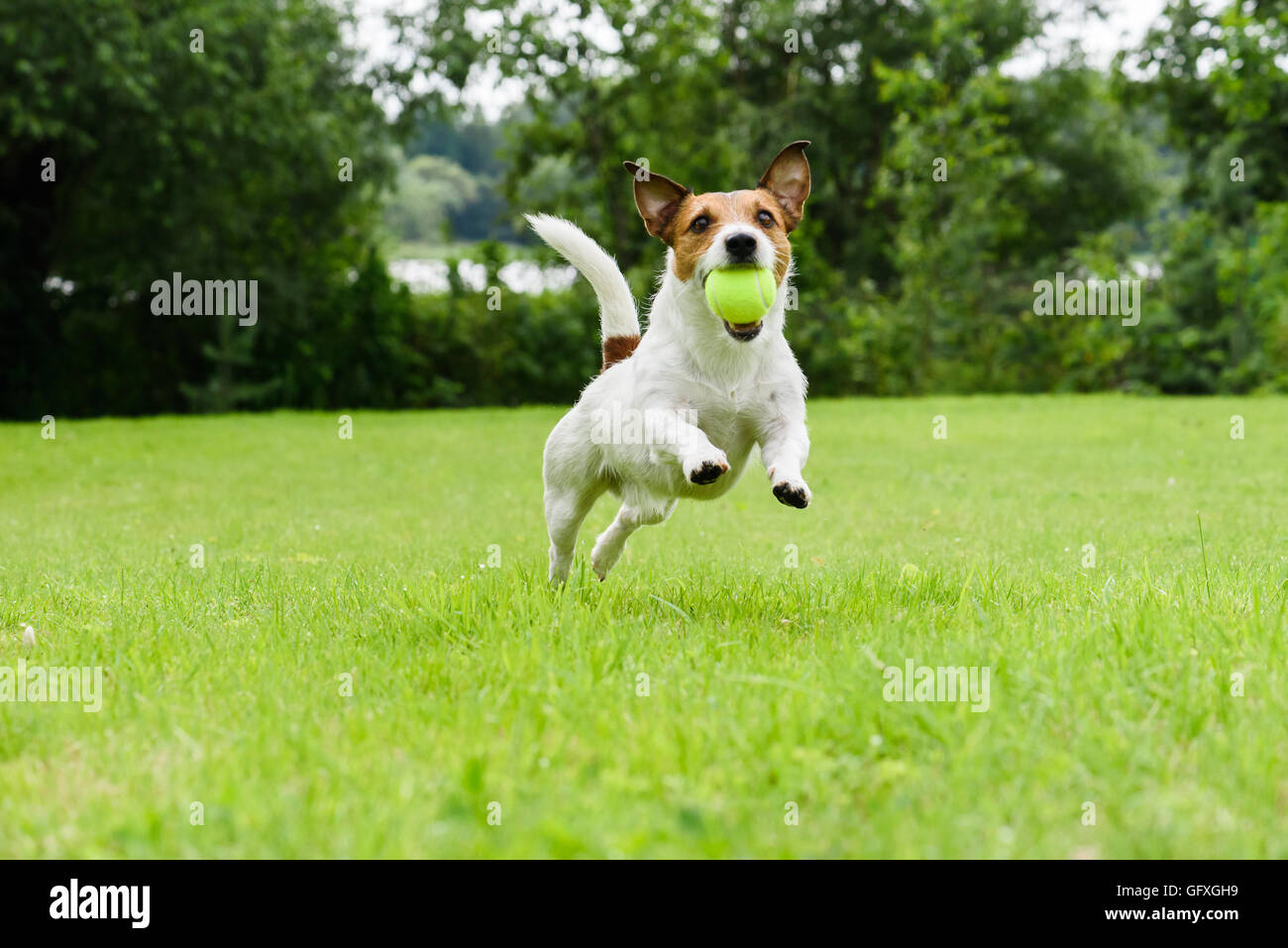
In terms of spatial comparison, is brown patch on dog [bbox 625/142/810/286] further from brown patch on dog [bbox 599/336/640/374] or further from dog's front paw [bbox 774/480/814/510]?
dog's front paw [bbox 774/480/814/510]

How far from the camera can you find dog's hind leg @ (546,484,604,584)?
5.21 meters

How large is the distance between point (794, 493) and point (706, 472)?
Answer: 0.97 ft

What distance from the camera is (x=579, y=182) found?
2961cm

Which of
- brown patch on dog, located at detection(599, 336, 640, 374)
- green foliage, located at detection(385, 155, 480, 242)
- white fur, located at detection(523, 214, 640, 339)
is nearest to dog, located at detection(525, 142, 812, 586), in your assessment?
brown patch on dog, located at detection(599, 336, 640, 374)

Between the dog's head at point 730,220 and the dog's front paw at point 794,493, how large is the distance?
0.75 meters

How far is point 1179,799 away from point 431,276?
24.6 metres

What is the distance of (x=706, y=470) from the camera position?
3.93 metres

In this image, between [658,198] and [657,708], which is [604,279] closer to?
[658,198]

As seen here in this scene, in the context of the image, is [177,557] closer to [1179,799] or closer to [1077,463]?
[1179,799]

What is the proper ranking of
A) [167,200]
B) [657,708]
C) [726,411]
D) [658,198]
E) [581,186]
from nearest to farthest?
[657,708] < [726,411] < [658,198] < [167,200] < [581,186]

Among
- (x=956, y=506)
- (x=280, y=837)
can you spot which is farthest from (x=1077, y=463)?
(x=280, y=837)

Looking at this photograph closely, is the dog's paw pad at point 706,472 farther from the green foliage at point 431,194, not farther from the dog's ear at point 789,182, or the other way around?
the green foliage at point 431,194

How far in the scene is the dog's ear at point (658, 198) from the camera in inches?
184

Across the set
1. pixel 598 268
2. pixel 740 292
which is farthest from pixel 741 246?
pixel 598 268
